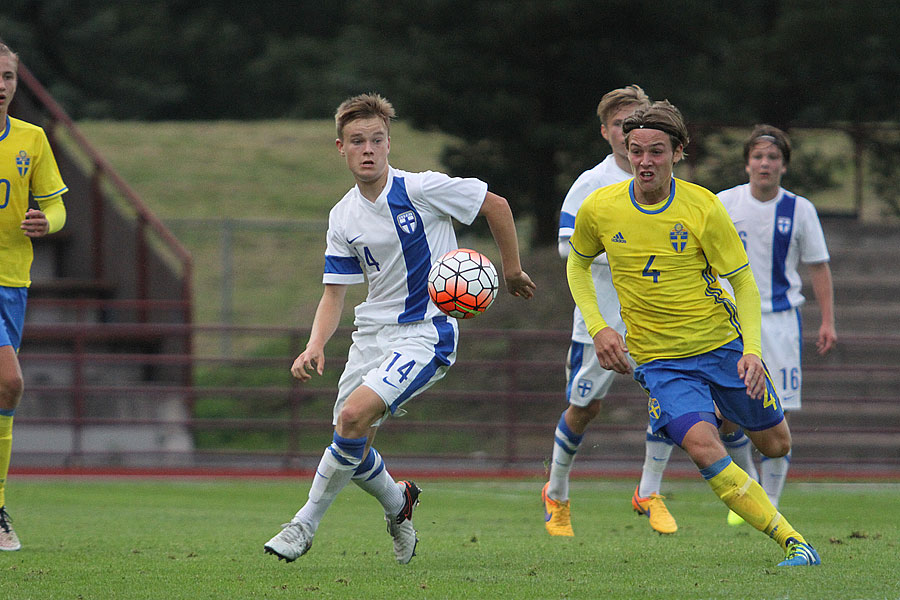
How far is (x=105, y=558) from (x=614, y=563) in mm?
2433

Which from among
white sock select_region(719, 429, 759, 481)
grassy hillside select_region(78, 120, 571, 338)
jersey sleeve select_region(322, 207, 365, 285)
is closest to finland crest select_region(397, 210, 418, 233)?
jersey sleeve select_region(322, 207, 365, 285)

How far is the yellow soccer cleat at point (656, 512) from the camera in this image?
291 inches

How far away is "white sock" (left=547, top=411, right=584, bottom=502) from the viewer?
7.59m

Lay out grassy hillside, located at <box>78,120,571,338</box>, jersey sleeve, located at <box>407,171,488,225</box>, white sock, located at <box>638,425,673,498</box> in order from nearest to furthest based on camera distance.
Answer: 1. jersey sleeve, located at <box>407,171,488,225</box>
2. white sock, located at <box>638,425,673,498</box>
3. grassy hillside, located at <box>78,120,571,338</box>

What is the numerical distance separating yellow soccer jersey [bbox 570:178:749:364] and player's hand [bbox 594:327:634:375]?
0.13 m

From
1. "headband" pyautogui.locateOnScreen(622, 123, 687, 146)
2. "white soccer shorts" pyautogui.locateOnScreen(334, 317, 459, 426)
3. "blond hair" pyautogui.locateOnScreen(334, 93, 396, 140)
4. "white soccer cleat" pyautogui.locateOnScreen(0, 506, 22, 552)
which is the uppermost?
"blond hair" pyautogui.locateOnScreen(334, 93, 396, 140)

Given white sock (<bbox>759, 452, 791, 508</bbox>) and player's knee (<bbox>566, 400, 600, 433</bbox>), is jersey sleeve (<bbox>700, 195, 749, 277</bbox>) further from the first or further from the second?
white sock (<bbox>759, 452, 791, 508</bbox>)

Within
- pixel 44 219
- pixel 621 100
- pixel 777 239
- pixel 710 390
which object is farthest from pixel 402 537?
pixel 777 239

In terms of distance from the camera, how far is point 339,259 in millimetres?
6109

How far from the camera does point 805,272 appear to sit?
57.0 ft

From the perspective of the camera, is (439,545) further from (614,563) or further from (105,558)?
(105,558)

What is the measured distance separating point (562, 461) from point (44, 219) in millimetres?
3267

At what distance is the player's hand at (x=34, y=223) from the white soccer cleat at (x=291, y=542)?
6.56 ft

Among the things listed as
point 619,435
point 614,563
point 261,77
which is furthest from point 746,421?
point 261,77
